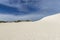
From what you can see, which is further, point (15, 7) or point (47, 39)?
point (15, 7)

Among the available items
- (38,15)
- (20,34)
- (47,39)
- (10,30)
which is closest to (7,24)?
(10,30)

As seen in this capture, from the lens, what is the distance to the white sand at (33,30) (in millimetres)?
1153

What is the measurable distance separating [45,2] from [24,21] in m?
0.30

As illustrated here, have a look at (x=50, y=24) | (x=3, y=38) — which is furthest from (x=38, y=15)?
(x=3, y=38)

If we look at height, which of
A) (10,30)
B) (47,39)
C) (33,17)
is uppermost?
(33,17)

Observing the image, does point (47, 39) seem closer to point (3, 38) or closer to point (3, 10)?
point (3, 38)

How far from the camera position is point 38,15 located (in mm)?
1278

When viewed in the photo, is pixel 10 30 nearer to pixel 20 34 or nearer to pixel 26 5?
pixel 20 34

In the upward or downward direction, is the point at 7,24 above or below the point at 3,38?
above

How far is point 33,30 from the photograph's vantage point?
1211 mm

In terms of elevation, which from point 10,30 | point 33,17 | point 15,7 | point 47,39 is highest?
point 15,7

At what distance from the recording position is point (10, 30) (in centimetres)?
121

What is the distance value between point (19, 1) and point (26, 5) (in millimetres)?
85

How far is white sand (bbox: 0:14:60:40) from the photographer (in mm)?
1153
